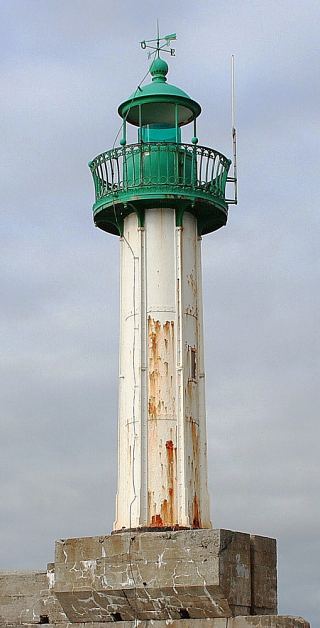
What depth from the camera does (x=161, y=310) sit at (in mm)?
21266

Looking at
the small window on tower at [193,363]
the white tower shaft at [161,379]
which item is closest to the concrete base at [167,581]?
the white tower shaft at [161,379]

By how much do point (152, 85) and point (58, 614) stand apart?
938 centimetres

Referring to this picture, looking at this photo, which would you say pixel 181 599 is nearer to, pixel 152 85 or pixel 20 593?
pixel 20 593

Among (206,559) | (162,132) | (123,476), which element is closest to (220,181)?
(162,132)

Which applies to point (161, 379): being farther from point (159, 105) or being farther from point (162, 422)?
point (159, 105)

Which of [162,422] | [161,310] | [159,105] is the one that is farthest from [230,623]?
[159,105]

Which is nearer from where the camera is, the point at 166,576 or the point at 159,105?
the point at 166,576

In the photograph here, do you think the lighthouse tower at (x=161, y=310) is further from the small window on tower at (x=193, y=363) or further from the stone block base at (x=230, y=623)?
the stone block base at (x=230, y=623)

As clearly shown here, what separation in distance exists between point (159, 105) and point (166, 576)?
8532 mm

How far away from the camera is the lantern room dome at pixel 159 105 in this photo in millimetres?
22141

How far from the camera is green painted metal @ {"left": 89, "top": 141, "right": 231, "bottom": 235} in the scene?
21.4 m

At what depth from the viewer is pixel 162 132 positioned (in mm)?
22766

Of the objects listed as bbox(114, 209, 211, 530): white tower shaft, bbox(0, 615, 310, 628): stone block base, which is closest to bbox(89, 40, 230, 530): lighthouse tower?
bbox(114, 209, 211, 530): white tower shaft

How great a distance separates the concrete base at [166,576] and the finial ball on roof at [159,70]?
8382 mm
